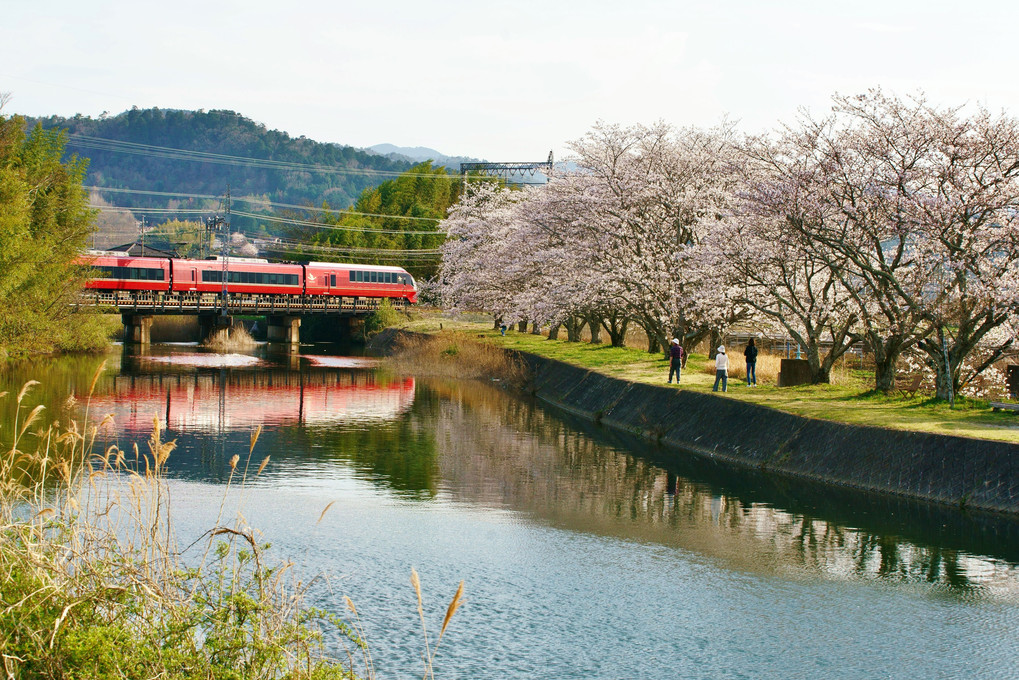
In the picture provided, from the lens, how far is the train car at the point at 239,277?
229ft

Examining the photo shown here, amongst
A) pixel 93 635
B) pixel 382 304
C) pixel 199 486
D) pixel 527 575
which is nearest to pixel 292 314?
pixel 382 304

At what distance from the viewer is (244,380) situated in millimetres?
39188

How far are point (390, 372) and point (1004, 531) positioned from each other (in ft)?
108

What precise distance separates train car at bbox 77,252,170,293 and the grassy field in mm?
35385

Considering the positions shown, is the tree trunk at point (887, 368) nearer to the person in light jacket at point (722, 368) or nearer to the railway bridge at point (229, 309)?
the person in light jacket at point (722, 368)

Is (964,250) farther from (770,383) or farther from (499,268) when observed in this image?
(499,268)

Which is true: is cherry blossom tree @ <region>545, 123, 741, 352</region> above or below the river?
above

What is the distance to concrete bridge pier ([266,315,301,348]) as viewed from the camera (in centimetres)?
6809

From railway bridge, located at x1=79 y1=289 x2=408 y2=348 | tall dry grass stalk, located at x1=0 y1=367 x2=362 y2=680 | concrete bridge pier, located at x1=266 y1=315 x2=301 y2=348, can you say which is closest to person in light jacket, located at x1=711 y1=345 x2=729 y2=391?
tall dry grass stalk, located at x1=0 y1=367 x2=362 y2=680

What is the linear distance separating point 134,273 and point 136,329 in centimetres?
590

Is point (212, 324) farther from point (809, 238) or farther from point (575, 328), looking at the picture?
point (809, 238)

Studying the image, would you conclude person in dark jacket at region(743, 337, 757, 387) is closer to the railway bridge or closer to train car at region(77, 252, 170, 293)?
the railway bridge

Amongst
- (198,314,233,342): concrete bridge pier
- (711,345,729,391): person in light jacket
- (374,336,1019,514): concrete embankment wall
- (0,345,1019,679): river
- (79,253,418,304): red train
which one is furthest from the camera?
(79,253,418,304): red train

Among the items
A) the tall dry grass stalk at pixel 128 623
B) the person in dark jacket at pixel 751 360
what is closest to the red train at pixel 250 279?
the person in dark jacket at pixel 751 360
